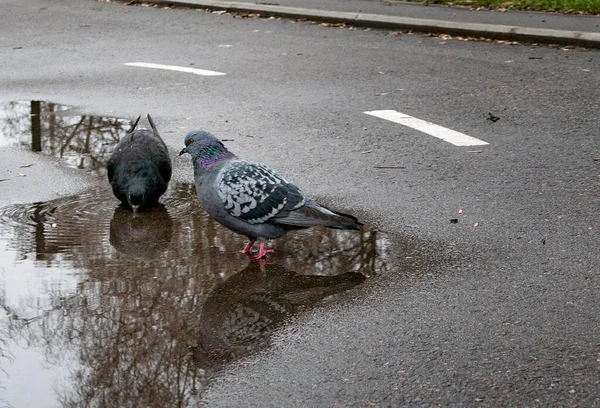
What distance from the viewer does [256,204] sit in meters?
5.62

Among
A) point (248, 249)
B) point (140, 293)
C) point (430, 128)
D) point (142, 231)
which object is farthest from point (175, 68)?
point (140, 293)

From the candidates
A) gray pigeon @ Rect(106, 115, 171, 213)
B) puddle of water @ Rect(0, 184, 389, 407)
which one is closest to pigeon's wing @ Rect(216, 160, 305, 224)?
puddle of water @ Rect(0, 184, 389, 407)

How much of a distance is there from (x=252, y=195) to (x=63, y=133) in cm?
356

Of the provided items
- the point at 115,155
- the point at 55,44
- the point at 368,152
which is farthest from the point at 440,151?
the point at 55,44

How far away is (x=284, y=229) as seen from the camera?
5.74 metres

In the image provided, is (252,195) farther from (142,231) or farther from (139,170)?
(139,170)

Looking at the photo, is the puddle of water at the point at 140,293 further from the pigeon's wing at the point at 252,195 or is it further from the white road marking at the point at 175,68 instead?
the white road marking at the point at 175,68

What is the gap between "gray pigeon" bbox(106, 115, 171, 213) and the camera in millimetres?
6523

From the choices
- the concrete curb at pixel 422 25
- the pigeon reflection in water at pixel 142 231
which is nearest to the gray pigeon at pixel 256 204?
the pigeon reflection in water at pixel 142 231

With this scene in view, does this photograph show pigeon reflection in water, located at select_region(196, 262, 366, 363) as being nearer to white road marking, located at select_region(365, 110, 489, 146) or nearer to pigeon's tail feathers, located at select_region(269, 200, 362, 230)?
pigeon's tail feathers, located at select_region(269, 200, 362, 230)

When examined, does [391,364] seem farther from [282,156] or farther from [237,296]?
[282,156]

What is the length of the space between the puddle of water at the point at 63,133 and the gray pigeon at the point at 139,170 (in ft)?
2.94

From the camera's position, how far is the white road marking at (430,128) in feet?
26.2

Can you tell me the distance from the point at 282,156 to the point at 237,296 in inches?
106
